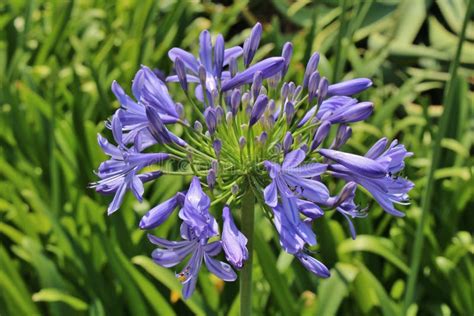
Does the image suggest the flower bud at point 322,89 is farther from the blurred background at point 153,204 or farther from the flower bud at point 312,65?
the blurred background at point 153,204

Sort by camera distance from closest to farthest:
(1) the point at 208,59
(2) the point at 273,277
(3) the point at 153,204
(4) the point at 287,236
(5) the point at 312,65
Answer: (4) the point at 287,236, (5) the point at 312,65, (1) the point at 208,59, (2) the point at 273,277, (3) the point at 153,204

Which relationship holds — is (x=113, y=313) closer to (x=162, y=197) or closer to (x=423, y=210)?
(x=162, y=197)

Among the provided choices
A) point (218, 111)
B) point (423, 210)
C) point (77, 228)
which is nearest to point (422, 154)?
point (423, 210)

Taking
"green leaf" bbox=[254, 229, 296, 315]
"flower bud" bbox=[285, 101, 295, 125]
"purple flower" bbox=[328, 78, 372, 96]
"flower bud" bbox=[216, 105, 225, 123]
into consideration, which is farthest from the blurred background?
"flower bud" bbox=[216, 105, 225, 123]

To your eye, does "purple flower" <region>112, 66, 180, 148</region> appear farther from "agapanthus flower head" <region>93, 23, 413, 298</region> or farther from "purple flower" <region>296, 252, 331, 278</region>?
"purple flower" <region>296, 252, 331, 278</region>

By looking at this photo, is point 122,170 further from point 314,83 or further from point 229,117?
point 314,83

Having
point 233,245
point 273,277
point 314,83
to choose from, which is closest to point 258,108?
point 314,83

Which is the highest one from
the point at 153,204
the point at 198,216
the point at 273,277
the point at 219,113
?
the point at 219,113

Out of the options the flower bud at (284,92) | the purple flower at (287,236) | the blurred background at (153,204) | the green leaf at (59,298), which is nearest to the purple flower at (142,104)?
the flower bud at (284,92)
